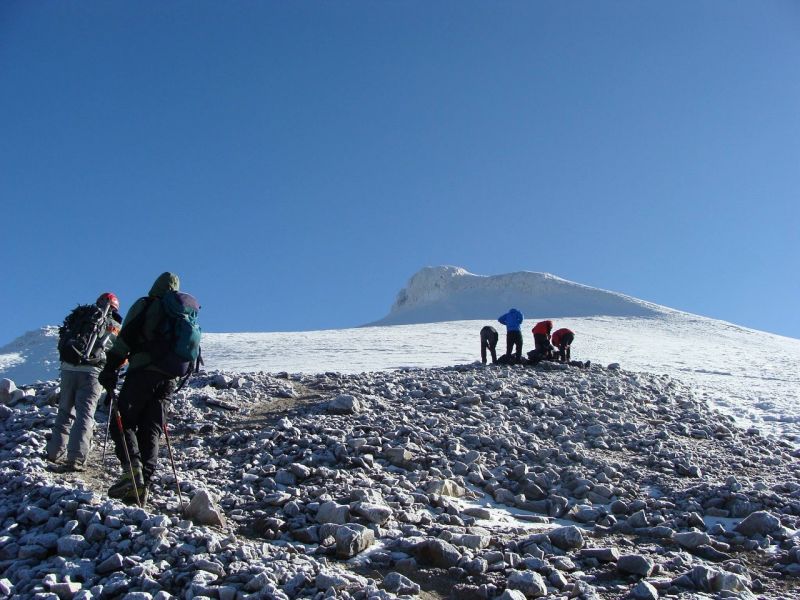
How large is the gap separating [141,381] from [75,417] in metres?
1.65

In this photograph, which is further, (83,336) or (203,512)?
(83,336)

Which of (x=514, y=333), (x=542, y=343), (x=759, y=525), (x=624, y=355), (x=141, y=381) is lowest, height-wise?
(x=759, y=525)

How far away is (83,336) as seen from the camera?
7062mm

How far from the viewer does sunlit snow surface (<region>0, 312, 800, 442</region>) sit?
16.2 metres

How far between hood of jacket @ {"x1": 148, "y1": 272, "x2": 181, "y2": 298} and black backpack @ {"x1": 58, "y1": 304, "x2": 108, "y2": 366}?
5.05 ft

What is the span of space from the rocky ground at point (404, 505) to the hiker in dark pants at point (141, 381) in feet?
1.52

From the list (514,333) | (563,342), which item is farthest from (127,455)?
(563,342)

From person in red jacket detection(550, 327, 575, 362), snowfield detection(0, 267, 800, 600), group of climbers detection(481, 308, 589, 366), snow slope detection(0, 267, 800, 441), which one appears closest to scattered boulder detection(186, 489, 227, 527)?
snowfield detection(0, 267, 800, 600)

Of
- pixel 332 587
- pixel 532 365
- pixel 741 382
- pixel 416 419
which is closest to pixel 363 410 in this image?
pixel 416 419

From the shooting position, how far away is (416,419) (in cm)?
956

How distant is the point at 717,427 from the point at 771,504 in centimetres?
459

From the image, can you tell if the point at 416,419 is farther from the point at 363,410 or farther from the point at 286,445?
the point at 286,445

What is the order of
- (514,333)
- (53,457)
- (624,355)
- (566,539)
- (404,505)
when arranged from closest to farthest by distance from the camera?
(566,539) → (404,505) → (53,457) → (514,333) → (624,355)

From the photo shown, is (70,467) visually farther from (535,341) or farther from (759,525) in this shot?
(535,341)
